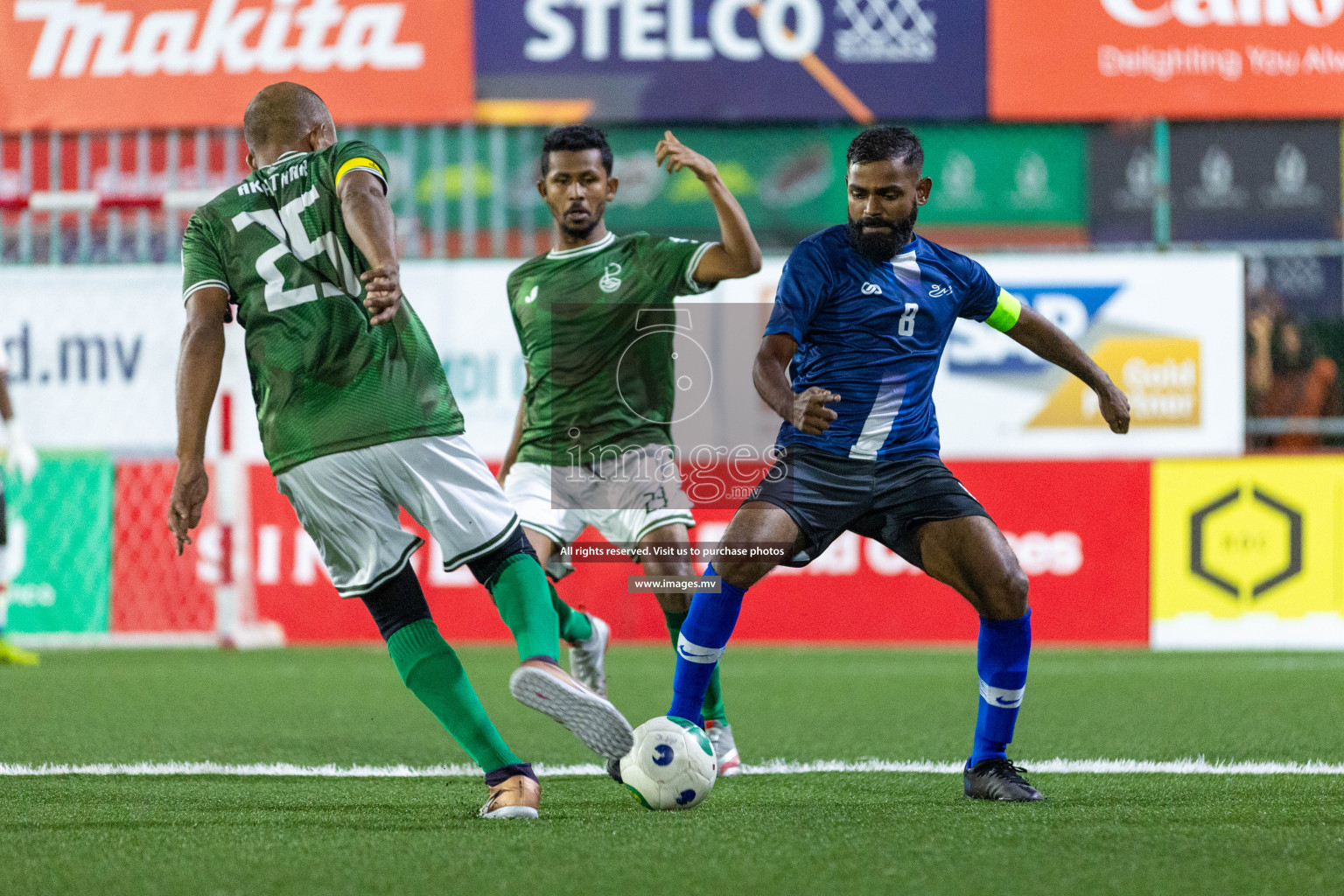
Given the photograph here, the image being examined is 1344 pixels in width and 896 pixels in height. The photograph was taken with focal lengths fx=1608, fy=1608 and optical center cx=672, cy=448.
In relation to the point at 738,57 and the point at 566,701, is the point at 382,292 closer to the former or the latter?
the point at 566,701

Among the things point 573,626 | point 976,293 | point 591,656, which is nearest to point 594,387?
point 573,626

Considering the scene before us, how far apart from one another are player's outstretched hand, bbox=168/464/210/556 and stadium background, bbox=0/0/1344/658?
6.15 meters

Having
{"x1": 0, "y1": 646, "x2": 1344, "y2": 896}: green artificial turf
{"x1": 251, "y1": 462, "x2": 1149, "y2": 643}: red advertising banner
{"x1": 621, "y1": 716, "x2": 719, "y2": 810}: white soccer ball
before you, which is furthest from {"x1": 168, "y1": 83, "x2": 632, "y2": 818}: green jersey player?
{"x1": 251, "y1": 462, "x2": 1149, "y2": 643}: red advertising banner

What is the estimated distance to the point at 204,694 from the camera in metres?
7.41

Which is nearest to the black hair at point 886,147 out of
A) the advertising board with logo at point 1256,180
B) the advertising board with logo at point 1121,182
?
the advertising board with logo at point 1121,182

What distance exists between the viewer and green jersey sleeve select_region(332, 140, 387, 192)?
3953 millimetres

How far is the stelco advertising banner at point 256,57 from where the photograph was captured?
36.7 ft

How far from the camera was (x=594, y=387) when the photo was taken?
554 centimetres

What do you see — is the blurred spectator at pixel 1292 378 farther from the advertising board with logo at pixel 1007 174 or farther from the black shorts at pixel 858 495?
the black shorts at pixel 858 495

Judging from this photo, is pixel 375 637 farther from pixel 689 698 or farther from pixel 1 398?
pixel 689 698

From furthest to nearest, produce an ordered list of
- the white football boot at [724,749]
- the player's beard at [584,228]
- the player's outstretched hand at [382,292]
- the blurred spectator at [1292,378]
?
the blurred spectator at [1292,378], the player's beard at [584,228], the white football boot at [724,749], the player's outstretched hand at [382,292]

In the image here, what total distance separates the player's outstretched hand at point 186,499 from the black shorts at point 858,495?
59.1 inches

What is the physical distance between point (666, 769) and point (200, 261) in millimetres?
1764

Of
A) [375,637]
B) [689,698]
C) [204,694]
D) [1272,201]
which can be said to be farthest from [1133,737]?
[1272,201]
